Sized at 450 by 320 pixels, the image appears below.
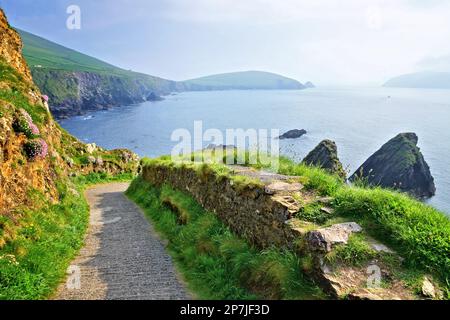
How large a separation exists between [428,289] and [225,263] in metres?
5.65

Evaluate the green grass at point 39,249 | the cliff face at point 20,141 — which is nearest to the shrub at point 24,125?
the cliff face at point 20,141

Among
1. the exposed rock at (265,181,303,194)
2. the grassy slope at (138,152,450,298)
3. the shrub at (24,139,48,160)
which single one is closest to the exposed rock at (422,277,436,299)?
the grassy slope at (138,152,450,298)

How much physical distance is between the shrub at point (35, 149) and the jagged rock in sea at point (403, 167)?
2624 inches

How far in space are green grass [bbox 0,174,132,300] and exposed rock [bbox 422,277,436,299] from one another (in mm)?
9012

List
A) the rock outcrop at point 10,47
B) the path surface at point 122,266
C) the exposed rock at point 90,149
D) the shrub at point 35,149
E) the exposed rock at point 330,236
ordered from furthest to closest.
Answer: the exposed rock at point 90,149 → the rock outcrop at point 10,47 → the shrub at point 35,149 → the path surface at point 122,266 → the exposed rock at point 330,236

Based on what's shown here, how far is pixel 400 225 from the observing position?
8109 millimetres

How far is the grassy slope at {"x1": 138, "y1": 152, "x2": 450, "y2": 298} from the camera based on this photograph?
725 centimetres

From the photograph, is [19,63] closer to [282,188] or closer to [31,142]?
[31,142]

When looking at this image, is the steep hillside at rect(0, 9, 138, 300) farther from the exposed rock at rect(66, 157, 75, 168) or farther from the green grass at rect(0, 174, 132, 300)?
the exposed rock at rect(66, 157, 75, 168)

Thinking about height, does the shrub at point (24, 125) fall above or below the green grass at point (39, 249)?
above

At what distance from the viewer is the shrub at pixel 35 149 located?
15.6 m

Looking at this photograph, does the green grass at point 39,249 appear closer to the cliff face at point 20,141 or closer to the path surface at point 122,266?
the path surface at point 122,266

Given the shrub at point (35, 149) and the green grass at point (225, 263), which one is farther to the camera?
the shrub at point (35, 149)
